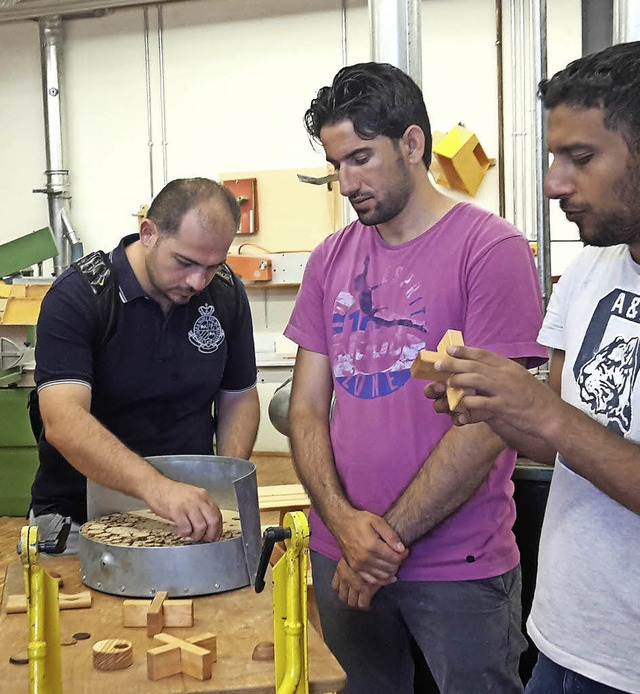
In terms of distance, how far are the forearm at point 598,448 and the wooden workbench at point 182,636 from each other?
44 cm

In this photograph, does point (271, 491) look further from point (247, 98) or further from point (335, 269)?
point (247, 98)

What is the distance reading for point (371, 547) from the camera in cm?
144

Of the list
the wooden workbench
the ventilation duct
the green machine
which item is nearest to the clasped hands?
the wooden workbench

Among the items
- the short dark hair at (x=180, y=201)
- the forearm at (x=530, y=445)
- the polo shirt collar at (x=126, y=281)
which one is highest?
the short dark hair at (x=180, y=201)

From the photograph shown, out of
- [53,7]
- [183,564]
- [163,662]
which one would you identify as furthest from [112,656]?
[53,7]

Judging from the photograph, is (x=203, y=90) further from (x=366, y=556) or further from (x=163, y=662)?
(x=163, y=662)

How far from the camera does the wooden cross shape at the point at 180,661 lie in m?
1.13

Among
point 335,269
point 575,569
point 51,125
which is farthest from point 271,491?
point 51,125

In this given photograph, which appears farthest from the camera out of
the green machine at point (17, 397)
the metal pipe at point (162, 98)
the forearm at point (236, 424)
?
the metal pipe at point (162, 98)

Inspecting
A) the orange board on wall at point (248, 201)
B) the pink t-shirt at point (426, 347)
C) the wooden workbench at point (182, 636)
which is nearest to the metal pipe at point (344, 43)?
the orange board on wall at point (248, 201)

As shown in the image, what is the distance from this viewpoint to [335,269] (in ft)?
5.35

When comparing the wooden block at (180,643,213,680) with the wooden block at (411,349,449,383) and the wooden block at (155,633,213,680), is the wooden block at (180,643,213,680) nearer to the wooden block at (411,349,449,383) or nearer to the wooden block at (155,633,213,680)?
the wooden block at (155,633,213,680)

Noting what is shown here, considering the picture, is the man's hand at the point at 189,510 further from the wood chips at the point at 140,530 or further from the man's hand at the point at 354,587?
the man's hand at the point at 354,587

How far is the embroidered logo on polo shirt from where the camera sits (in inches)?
71.5
